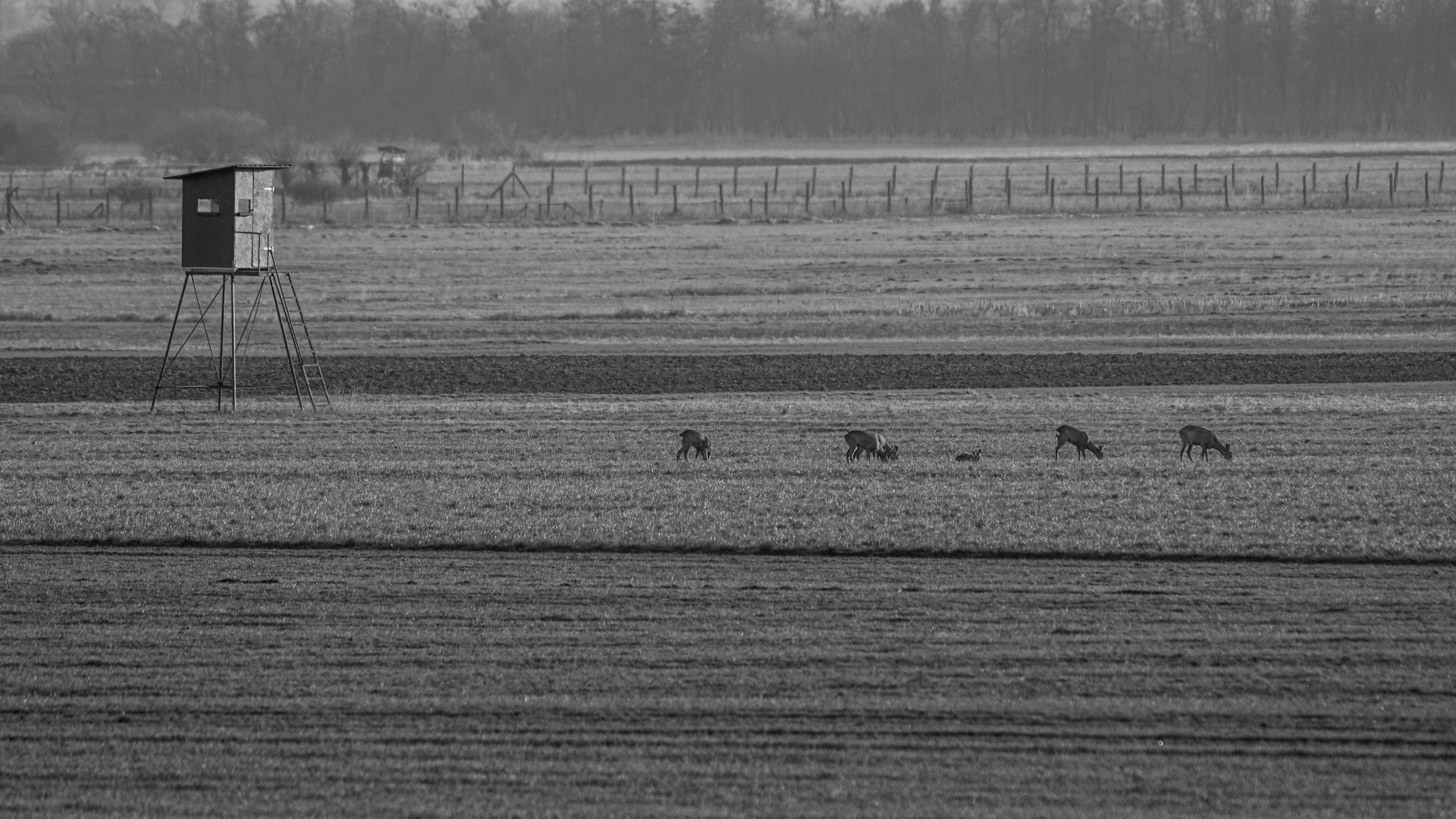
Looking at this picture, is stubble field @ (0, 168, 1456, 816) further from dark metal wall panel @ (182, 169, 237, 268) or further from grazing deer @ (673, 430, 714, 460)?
dark metal wall panel @ (182, 169, 237, 268)

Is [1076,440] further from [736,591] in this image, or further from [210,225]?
[210,225]

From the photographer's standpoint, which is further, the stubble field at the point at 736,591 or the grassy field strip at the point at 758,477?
the grassy field strip at the point at 758,477

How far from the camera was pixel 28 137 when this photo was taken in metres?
93.9

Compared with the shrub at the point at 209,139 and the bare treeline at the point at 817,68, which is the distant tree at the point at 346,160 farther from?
the bare treeline at the point at 817,68

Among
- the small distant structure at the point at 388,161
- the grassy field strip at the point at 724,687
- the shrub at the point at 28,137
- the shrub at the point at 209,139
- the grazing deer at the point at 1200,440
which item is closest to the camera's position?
the grassy field strip at the point at 724,687

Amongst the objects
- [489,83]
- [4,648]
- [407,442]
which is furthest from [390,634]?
[489,83]

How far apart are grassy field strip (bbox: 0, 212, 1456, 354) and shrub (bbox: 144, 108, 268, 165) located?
39869 mm

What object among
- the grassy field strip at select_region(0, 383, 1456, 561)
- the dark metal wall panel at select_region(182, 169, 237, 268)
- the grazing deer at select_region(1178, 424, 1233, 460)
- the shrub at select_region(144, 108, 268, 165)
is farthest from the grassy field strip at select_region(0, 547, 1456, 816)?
the shrub at select_region(144, 108, 268, 165)

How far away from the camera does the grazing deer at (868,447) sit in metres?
16.0

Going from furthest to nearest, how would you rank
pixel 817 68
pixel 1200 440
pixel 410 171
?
pixel 817 68
pixel 410 171
pixel 1200 440

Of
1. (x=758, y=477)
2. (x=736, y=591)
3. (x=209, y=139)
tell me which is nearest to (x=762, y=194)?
(x=209, y=139)

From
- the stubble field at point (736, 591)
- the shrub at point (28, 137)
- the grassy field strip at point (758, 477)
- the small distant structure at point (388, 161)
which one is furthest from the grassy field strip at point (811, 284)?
the shrub at point (28, 137)

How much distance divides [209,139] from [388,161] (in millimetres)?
17332

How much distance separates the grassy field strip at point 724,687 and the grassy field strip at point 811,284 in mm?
16113
